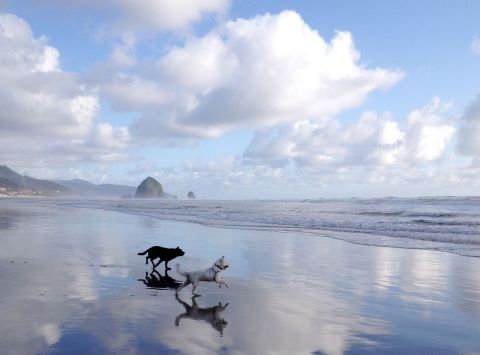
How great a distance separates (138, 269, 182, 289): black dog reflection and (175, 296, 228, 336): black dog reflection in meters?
1.44

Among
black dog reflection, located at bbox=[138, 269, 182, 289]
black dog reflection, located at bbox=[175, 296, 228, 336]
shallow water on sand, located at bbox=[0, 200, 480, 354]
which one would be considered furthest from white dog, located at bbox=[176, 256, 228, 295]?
black dog reflection, located at bbox=[138, 269, 182, 289]

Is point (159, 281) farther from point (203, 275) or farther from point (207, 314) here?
point (207, 314)

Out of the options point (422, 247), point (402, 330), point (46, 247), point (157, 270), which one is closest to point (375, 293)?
point (402, 330)

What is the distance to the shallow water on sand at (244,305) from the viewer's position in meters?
5.35

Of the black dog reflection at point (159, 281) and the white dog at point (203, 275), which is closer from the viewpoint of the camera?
the white dog at point (203, 275)

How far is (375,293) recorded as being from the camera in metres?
8.45

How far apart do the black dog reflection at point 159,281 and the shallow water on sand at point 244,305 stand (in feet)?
0.13

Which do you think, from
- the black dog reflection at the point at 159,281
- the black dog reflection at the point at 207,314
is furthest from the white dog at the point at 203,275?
the black dog reflection at the point at 159,281

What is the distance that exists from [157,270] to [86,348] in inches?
225

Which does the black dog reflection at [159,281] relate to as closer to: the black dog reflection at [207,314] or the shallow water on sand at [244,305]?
the shallow water on sand at [244,305]

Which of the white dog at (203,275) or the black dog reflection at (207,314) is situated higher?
the white dog at (203,275)

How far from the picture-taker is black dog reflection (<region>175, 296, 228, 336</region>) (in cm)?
607

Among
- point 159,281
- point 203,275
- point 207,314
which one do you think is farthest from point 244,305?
point 159,281

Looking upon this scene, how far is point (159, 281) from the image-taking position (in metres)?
9.23
